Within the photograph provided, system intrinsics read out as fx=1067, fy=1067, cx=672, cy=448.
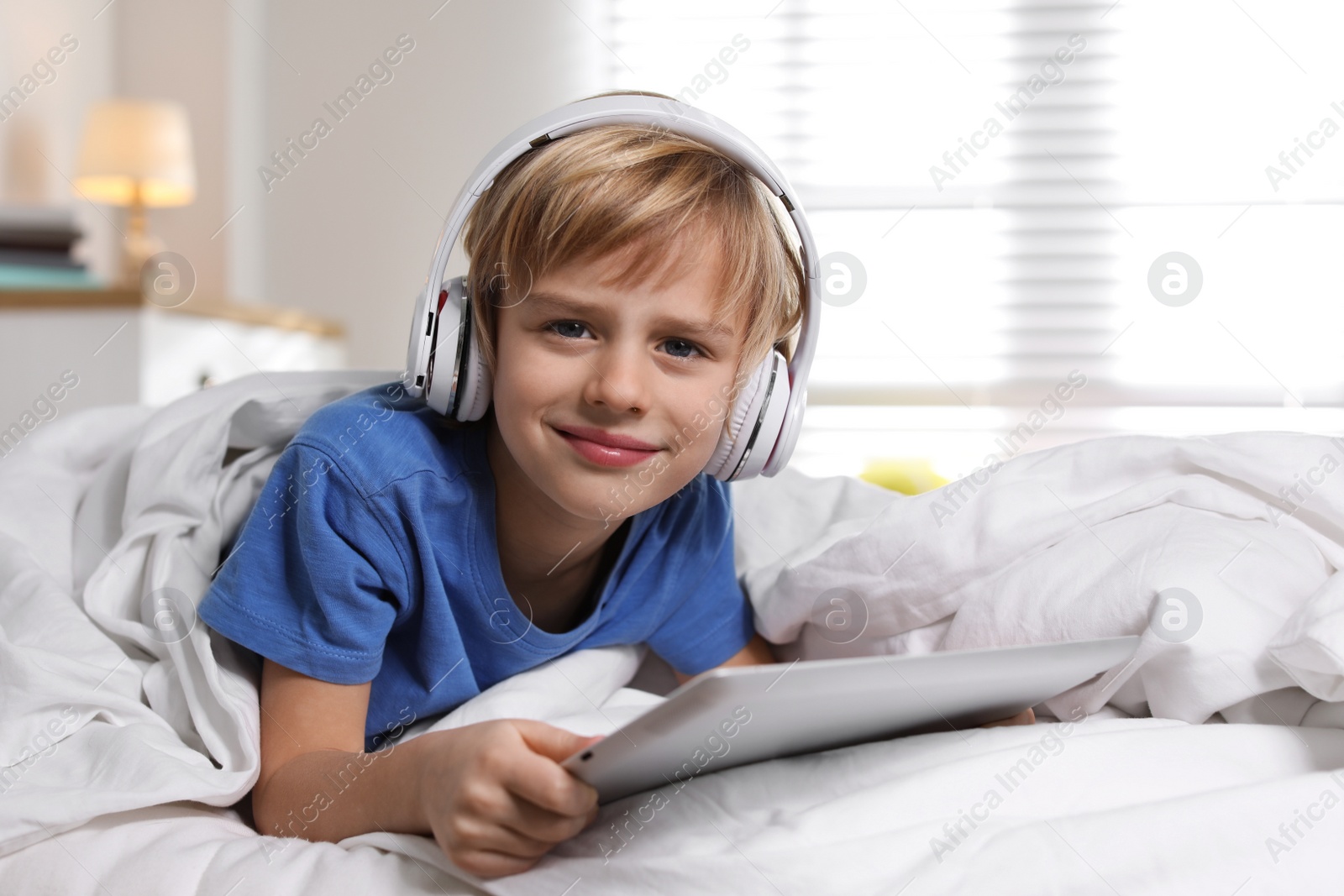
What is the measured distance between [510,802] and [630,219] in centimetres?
37

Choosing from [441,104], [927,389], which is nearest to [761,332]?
[927,389]

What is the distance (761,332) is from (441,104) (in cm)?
207

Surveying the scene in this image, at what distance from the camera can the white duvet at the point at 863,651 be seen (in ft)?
1.58

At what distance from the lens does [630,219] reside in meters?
0.68

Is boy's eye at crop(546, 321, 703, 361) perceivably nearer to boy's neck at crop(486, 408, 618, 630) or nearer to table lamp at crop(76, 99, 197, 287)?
boy's neck at crop(486, 408, 618, 630)

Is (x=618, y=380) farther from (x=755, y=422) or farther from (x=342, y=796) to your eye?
(x=342, y=796)

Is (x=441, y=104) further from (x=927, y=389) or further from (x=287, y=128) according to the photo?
(x=927, y=389)

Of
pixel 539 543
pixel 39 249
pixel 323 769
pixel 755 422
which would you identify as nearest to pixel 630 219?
pixel 755 422

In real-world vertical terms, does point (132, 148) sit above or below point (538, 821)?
above

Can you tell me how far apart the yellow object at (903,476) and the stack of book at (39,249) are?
4.73 ft

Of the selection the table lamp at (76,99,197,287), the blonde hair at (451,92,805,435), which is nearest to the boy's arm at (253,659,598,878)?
the blonde hair at (451,92,805,435)

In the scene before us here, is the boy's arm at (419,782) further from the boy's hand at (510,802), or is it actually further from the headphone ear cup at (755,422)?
the headphone ear cup at (755,422)

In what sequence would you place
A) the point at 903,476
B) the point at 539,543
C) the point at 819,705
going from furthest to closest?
1. the point at 903,476
2. the point at 539,543
3. the point at 819,705

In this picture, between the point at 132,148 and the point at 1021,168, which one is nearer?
the point at 132,148
